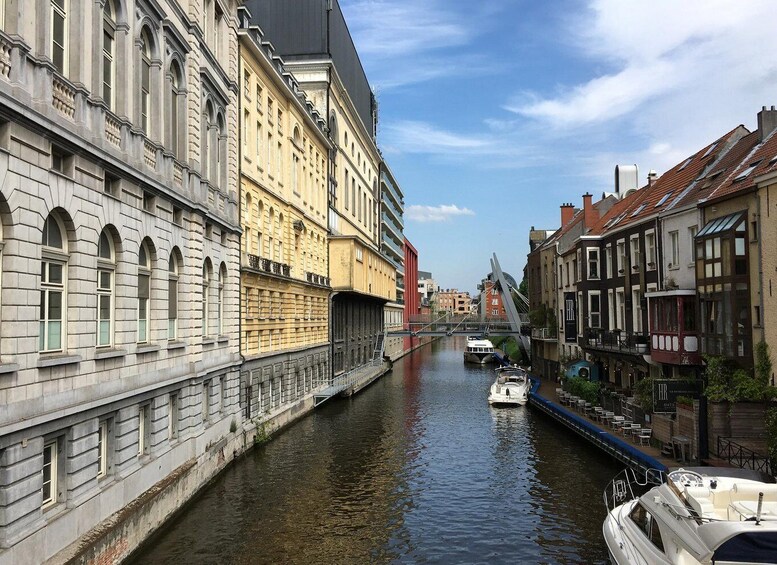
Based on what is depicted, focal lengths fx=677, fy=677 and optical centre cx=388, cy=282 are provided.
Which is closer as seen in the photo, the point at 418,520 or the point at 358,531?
the point at 358,531

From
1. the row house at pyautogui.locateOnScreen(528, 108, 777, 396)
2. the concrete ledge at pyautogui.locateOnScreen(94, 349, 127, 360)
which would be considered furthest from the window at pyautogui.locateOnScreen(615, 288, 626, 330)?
the concrete ledge at pyautogui.locateOnScreen(94, 349, 127, 360)

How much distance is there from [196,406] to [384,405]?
882 inches

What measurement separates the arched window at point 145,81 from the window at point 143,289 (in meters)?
3.35

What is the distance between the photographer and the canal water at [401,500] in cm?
1645

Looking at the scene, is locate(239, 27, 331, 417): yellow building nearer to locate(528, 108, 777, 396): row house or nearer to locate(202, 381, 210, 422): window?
locate(202, 381, 210, 422): window

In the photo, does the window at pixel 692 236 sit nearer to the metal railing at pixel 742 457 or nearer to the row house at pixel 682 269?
the row house at pixel 682 269

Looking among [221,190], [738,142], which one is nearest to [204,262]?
[221,190]

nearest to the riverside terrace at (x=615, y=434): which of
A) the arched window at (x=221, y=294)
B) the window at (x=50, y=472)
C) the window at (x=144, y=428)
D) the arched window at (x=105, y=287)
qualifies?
the window at (x=144, y=428)

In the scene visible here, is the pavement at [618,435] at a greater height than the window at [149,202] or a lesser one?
lesser

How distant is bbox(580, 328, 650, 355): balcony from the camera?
104ft

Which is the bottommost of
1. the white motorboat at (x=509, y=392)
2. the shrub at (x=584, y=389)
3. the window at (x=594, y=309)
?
the white motorboat at (x=509, y=392)

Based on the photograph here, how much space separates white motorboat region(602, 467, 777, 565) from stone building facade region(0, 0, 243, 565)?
10573mm

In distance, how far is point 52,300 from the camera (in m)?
13.1

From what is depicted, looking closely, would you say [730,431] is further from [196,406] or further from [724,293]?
[196,406]
